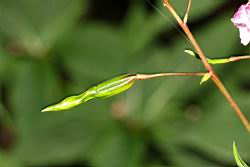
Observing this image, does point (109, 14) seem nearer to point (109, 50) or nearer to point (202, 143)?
point (109, 50)

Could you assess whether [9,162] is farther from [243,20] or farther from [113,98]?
[243,20]

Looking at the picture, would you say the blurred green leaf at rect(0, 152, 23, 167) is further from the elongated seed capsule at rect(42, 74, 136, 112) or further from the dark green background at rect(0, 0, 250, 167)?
the elongated seed capsule at rect(42, 74, 136, 112)

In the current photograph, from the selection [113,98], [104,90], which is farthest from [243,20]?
[113,98]

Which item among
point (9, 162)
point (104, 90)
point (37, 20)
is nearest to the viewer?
point (104, 90)

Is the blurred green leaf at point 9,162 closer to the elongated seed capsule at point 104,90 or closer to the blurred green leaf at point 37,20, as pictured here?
the blurred green leaf at point 37,20

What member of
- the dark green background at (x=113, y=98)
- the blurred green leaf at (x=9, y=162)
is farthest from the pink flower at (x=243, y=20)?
the blurred green leaf at (x=9, y=162)

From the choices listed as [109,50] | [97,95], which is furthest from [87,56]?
[97,95]

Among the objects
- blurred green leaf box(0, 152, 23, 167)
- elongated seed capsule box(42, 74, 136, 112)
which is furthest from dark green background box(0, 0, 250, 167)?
elongated seed capsule box(42, 74, 136, 112)
